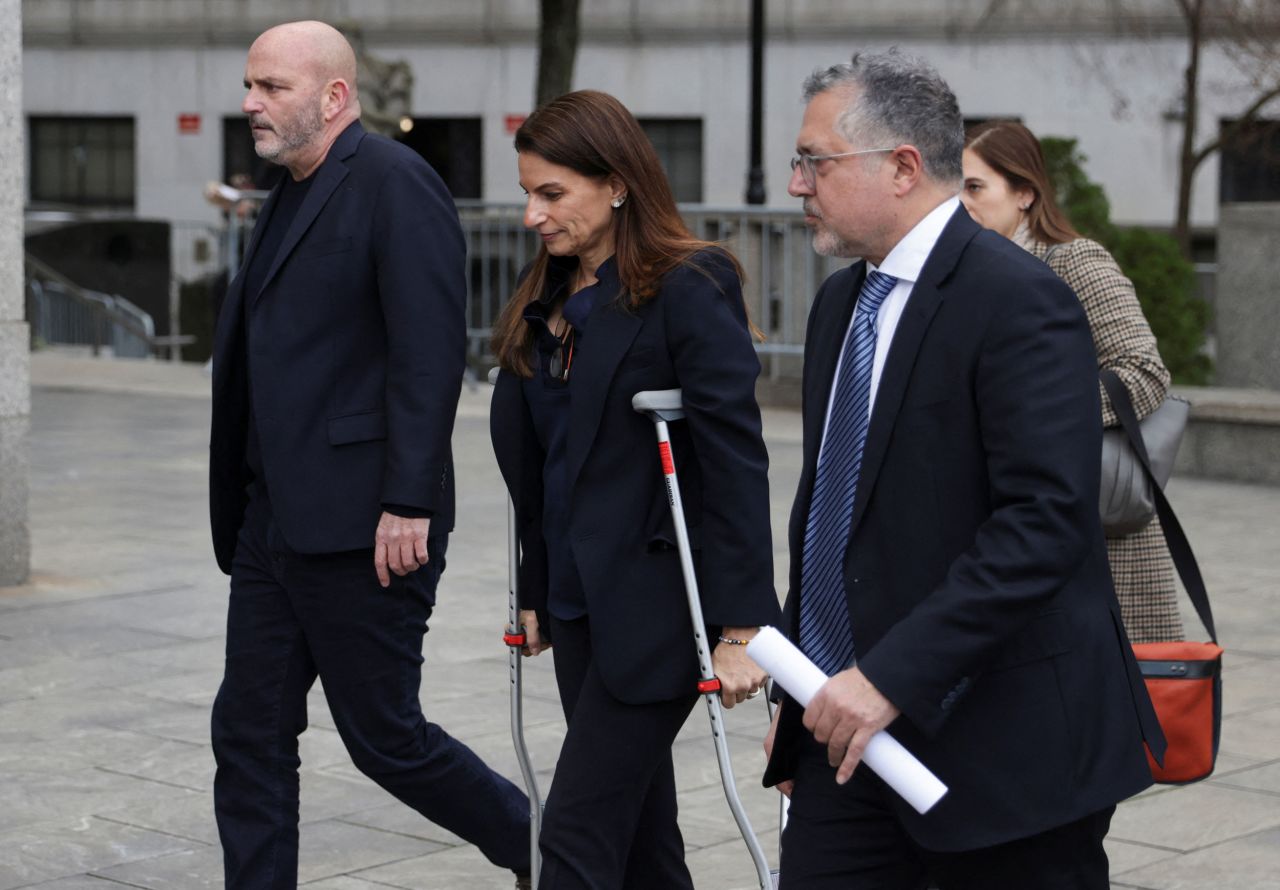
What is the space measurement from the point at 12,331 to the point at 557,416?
204 inches

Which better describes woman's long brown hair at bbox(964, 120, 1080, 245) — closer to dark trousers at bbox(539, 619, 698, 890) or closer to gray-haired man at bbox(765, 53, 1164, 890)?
dark trousers at bbox(539, 619, 698, 890)

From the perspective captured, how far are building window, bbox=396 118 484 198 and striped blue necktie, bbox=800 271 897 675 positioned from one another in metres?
28.1

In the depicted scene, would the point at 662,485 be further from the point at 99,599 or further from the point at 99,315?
the point at 99,315

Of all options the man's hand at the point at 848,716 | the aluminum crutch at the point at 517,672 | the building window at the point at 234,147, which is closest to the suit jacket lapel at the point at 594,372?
the aluminum crutch at the point at 517,672

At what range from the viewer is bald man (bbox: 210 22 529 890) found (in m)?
4.33

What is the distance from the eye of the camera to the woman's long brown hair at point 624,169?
13.0 feet

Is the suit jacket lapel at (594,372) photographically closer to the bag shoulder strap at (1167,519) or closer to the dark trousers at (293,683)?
the dark trousers at (293,683)

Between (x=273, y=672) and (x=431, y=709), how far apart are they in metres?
2.43

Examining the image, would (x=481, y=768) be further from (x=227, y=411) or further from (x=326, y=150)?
(x=326, y=150)

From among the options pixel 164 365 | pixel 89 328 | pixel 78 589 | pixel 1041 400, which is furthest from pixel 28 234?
pixel 1041 400

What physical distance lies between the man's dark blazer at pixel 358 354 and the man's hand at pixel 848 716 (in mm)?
1548

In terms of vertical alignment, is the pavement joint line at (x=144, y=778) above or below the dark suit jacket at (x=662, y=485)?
below

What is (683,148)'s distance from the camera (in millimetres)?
30312

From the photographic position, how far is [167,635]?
7906 mm
